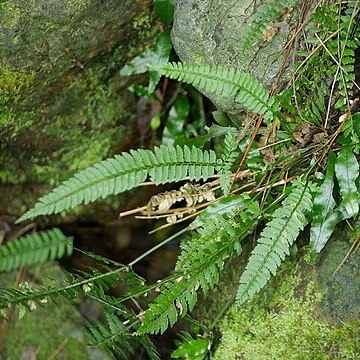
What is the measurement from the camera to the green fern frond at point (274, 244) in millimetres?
1995

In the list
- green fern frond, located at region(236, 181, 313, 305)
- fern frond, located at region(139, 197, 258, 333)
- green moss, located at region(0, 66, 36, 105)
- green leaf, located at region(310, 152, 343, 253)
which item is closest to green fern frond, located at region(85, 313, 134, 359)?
fern frond, located at region(139, 197, 258, 333)

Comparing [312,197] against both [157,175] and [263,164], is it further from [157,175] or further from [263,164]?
[157,175]

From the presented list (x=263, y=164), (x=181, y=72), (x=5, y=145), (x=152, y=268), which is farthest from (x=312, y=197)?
(x=5, y=145)

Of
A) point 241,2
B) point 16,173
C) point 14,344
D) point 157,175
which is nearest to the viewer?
point 157,175

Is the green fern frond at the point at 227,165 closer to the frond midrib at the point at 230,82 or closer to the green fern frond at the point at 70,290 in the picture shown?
the frond midrib at the point at 230,82

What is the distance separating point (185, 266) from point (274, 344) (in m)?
0.60

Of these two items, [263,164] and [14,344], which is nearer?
[263,164]

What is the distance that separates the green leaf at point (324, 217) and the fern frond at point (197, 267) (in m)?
0.25

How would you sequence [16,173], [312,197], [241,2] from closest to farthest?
[312,197] < [241,2] < [16,173]

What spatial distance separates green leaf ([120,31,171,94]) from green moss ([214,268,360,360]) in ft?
3.91

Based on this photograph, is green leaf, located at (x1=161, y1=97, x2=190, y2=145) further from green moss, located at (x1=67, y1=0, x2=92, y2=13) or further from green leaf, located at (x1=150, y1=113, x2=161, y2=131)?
green moss, located at (x1=67, y1=0, x2=92, y2=13)

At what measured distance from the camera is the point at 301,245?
2.48 meters

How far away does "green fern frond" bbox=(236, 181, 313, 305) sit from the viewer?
200 centimetres

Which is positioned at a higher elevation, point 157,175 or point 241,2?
point 241,2
